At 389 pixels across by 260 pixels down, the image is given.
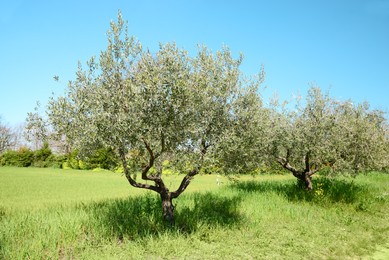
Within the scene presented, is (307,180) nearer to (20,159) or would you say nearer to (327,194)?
(327,194)

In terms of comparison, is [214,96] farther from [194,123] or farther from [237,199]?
[237,199]

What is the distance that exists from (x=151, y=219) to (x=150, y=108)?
5.30 metres

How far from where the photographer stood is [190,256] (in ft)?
35.6

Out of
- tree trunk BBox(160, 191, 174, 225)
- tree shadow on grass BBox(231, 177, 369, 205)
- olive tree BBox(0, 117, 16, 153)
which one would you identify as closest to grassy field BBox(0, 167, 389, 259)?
tree trunk BBox(160, 191, 174, 225)

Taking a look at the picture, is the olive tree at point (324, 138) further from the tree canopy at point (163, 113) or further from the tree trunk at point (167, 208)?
the tree trunk at point (167, 208)

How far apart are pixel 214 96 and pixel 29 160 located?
61986mm

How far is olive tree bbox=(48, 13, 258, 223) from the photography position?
34.0 feet

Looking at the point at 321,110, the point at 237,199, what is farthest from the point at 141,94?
the point at 321,110

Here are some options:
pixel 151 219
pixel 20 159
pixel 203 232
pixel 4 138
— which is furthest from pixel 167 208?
pixel 4 138

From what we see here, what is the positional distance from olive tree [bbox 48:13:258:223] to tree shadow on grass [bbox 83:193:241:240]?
81.9 inches

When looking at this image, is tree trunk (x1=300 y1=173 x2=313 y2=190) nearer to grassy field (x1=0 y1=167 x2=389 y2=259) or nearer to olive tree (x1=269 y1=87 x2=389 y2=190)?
olive tree (x1=269 y1=87 x2=389 y2=190)

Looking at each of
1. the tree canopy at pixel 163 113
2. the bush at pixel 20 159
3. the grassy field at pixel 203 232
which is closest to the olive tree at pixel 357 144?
the grassy field at pixel 203 232

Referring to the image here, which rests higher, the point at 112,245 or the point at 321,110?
the point at 321,110

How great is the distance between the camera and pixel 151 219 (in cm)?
1303
